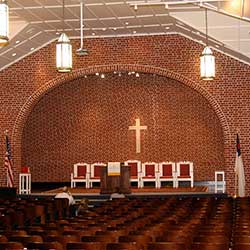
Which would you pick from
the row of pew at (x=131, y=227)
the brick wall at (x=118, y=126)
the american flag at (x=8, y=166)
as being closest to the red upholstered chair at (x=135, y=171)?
the brick wall at (x=118, y=126)

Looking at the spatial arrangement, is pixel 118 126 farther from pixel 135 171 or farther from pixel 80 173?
pixel 80 173

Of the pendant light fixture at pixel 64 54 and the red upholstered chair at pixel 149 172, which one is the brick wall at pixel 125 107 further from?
the pendant light fixture at pixel 64 54

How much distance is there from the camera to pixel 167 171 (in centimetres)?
2259

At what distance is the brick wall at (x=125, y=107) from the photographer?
70.6ft

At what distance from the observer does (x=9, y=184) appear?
69.7ft

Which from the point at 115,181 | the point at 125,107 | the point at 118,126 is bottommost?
the point at 115,181

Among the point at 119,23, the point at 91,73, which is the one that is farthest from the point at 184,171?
the point at 119,23

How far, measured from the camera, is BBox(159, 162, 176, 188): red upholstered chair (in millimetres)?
22375

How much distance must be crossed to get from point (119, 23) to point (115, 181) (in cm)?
533

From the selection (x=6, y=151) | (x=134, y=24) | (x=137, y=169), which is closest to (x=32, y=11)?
(x=134, y=24)

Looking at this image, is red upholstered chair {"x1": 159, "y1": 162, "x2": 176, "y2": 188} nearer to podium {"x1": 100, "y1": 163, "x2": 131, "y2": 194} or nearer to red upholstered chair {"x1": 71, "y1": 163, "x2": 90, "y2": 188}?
red upholstered chair {"x1": 71, "y1": 163, "x2": 90, "y2": 188}

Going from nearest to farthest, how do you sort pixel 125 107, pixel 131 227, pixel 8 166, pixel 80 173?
pixel 131 227 < pixel 8 166 < pixel 80 173 < pixel 125 107

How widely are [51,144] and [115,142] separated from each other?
104 inches

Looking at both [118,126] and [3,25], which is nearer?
[3,25]
